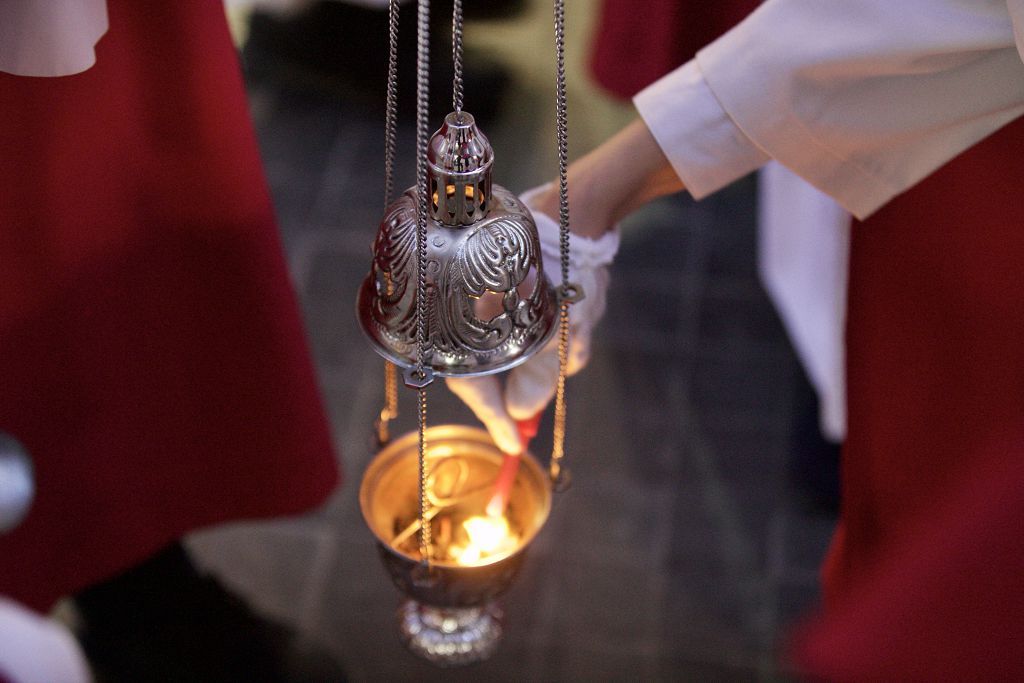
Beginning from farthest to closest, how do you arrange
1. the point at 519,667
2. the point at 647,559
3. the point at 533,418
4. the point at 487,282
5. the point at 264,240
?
1. the point at 647,559
2. the point at 519,667
3. the point at 264,240
4. the point at 533,418
5. the point at 487,282

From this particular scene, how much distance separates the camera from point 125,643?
189 centimetres

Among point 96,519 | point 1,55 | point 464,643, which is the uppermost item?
point 1,55

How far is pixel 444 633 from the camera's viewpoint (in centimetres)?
113

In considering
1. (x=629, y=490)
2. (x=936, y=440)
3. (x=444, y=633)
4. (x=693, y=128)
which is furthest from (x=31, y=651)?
(x=629, y=490)

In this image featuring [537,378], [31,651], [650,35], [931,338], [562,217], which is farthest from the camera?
[650,35]

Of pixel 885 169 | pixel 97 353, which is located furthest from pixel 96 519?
pixel 885 169

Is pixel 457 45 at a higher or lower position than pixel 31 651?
higher

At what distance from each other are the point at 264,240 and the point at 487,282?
2.12ft

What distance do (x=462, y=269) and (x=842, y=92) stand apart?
0.43m

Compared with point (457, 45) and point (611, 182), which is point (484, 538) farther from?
Answer: point (457, 45)

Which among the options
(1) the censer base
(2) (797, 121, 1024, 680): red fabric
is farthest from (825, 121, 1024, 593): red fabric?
(1) the censer base

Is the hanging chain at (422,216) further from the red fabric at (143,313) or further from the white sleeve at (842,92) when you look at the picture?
the red fabric at (143,313)

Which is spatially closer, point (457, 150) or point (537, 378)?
point (457, 150)

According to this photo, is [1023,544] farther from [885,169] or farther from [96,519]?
[96,519]
